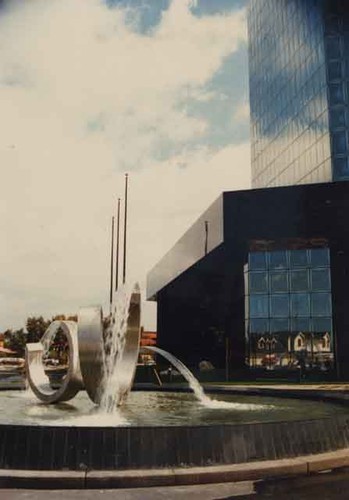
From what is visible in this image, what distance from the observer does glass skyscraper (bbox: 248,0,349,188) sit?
48.3 m

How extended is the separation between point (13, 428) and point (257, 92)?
194ft

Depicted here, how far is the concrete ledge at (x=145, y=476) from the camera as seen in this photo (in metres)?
8.41

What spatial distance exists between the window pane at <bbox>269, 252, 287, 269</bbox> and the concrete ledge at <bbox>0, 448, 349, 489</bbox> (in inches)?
1294

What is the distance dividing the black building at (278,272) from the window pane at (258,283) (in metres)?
0.07

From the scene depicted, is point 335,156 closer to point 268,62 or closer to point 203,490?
point 268,62

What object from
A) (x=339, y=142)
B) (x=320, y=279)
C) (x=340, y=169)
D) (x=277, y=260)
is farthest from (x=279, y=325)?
(x=339, y=142)

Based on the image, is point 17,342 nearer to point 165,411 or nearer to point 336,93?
point 336,93

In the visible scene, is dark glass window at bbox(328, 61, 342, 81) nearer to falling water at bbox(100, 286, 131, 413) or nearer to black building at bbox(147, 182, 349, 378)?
black building at bbox(147, 182, 349, 378)

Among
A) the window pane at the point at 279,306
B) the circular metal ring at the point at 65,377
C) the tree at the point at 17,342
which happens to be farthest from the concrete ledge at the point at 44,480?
the tree at the point at 17,342

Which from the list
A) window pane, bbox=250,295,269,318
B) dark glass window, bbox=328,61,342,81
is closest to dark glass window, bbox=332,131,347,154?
dark glass window, bbox=328,61,342,81

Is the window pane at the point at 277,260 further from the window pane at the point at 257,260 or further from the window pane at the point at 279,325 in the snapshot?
the window pane at the point at 279,325

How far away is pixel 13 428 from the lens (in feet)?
30.0

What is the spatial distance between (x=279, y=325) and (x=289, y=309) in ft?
4.40

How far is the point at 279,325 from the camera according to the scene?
41062mm
